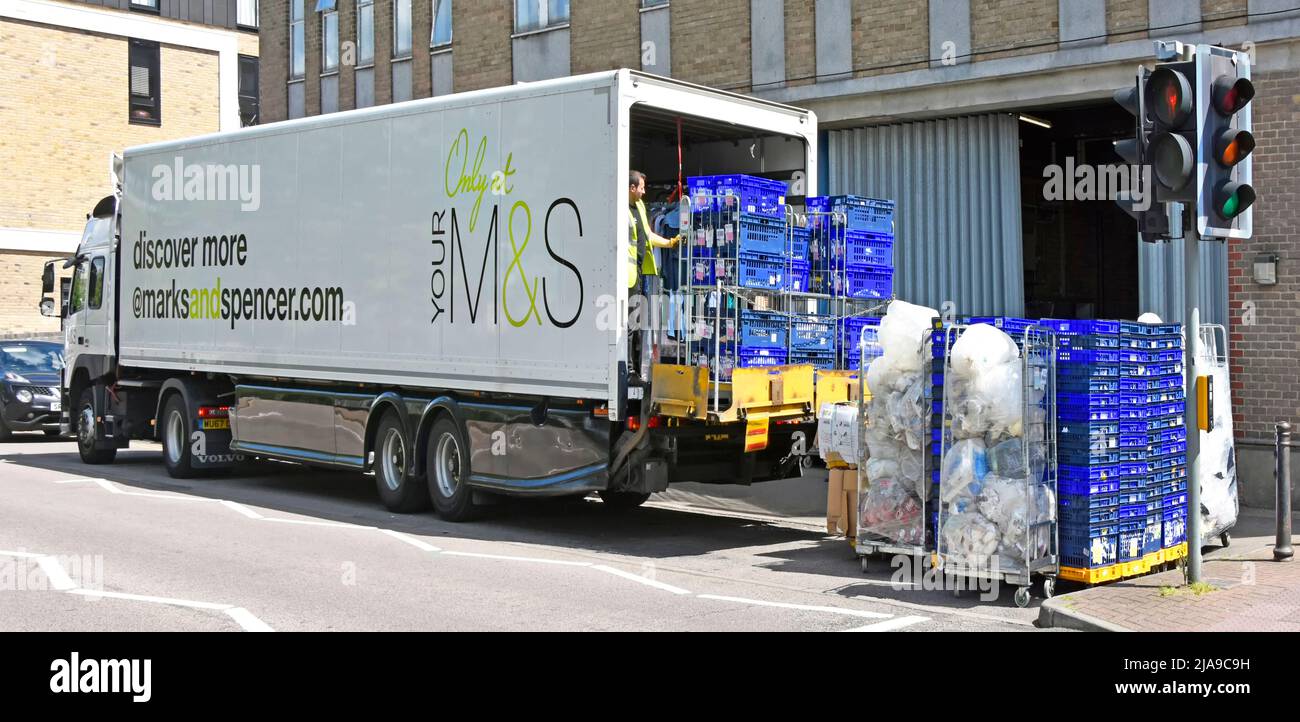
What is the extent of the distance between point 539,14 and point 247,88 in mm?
32962

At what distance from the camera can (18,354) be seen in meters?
24.3

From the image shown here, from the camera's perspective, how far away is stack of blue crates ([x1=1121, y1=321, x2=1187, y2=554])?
31.6 ft

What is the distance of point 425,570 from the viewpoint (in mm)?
10102

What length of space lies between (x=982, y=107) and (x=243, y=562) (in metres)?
9.51

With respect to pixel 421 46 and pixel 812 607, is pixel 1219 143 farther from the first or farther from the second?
pixel 421 46

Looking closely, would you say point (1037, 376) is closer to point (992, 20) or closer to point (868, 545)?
point (868, 545)

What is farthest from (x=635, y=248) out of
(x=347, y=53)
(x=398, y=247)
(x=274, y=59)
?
(x=274, y=59)

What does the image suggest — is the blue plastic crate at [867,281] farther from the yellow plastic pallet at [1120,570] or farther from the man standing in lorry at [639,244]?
the yellow plastic pallet at [1120,570]

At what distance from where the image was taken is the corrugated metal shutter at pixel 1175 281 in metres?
13.4

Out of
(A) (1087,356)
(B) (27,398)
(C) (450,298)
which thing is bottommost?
(B) (27,398)

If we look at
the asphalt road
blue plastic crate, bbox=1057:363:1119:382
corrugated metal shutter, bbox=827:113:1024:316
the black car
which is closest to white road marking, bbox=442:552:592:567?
the asphalt road

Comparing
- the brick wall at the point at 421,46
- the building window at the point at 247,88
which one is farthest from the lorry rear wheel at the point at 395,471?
the building window at the point at 247,88

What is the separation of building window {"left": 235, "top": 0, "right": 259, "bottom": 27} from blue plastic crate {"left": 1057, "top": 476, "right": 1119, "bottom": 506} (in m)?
42.1

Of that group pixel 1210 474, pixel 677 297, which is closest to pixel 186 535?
pixel 677 297
